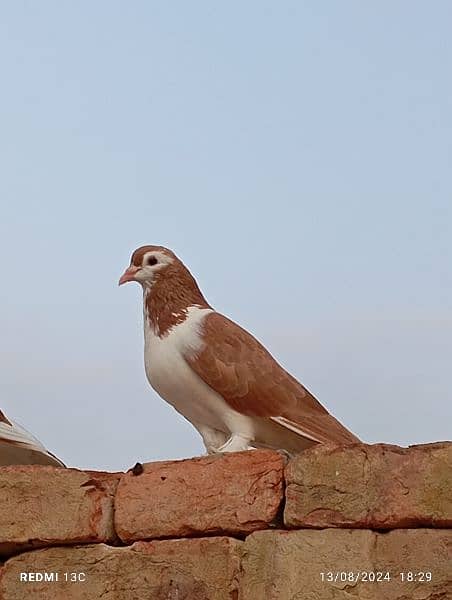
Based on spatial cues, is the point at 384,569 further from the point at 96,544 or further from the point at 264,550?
the point at 96,544

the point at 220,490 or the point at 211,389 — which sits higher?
the point at 211,389

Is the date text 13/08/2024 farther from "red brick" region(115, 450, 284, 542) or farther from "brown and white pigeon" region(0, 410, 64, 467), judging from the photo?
"brown and white pigeon" region(0, 410, 64, 467)

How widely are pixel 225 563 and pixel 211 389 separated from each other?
0.78m

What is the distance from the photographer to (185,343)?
5.74 meters

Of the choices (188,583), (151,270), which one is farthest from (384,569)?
(151,270)

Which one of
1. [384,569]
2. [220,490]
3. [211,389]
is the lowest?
[384,569]

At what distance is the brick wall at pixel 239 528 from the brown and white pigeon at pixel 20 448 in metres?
0.43

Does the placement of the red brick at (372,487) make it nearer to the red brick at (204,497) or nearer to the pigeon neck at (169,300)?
the red brick at (204,497)

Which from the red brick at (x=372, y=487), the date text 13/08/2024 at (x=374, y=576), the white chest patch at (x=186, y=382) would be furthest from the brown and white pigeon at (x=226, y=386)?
the date text 13/08/2024 at (x=374, y=576)

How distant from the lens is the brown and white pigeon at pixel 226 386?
5.64 meters

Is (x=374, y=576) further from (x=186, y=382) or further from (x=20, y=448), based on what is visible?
(x=20, y=448)

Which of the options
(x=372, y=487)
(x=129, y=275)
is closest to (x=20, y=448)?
(x=129, y=275)

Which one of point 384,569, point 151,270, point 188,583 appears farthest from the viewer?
point 151,270

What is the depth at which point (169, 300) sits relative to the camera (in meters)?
5.94
